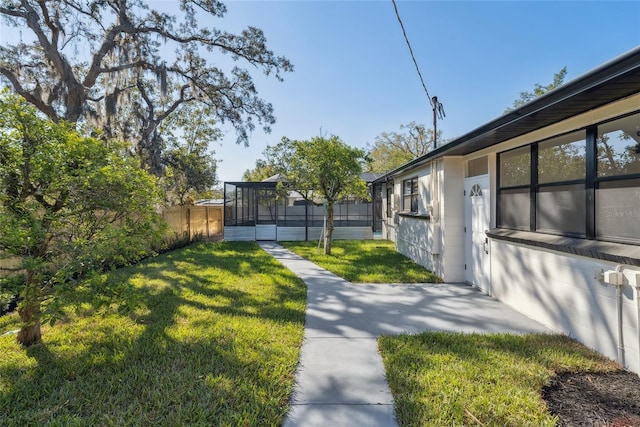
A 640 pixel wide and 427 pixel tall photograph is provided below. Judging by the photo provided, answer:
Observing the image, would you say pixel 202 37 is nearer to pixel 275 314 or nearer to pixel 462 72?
pixel 462 72

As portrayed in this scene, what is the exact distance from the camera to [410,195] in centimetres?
872

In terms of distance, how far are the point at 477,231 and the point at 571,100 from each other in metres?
3.01

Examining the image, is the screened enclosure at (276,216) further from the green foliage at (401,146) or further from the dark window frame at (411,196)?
the green foliage at (401,146)

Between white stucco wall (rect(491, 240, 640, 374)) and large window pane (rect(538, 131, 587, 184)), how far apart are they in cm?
98

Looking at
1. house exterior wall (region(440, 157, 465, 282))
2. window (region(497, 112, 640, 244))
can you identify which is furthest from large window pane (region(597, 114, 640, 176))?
house exterior wall (region(440, 157, 465, 282))

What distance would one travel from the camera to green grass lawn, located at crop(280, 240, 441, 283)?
617 cm

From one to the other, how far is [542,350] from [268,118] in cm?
1294

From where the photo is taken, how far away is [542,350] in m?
3.04

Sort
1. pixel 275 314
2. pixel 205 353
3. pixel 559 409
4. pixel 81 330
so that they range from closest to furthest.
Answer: pixel 559 409 → pixel 205 353 → pixel 81 330 → pixel 275 314

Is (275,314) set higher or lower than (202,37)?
lower

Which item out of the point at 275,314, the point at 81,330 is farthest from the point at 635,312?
the point at 81,330

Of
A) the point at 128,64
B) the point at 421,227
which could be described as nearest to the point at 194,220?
the point at 128,64

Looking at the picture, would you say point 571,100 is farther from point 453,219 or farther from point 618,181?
A: point 453,219

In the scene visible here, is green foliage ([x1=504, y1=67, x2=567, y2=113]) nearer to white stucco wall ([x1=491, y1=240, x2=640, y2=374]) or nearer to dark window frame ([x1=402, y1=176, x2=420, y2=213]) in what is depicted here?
dark window frame ([x1=402, y1=176, x2=420, y2=213])
